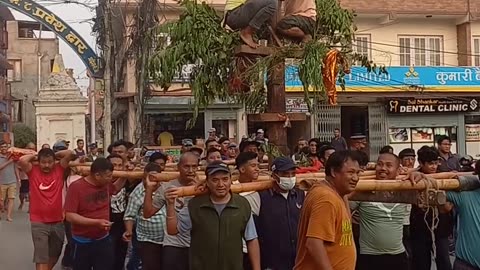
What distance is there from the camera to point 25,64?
59.8 metres

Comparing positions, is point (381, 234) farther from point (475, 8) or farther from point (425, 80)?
point (475, 8)

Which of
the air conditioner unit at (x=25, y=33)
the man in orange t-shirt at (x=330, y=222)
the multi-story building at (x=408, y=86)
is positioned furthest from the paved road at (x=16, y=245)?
the air conditioner unit at (x=25, y=33)

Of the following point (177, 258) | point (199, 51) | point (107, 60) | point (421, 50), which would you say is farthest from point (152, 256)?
point (421, 50)

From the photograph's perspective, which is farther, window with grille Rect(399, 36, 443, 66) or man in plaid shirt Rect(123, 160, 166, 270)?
window with grille Rect(399, 36, 443, 66)

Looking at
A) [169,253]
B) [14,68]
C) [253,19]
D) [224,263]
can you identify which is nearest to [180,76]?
[253,19]

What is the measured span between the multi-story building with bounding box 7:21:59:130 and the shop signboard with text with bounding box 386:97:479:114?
39166 millimetres

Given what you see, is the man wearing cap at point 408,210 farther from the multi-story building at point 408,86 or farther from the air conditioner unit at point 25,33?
the air conditioner unit at point 25,33

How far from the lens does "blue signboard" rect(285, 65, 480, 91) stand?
23.4 m

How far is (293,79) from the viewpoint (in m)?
7.25

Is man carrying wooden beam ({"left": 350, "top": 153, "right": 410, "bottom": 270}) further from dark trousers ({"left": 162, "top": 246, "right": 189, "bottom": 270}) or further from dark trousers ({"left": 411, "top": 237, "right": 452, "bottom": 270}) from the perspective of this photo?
dark trousers ({"left": 162, "top": 246, "right": 189, "bottom": 270})

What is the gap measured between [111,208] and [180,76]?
6.73ft

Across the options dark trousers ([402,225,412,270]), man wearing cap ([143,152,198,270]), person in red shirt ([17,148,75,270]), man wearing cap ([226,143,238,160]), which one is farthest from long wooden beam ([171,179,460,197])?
man wearing cap ([226,143,238,160])

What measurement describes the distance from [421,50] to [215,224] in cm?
2094

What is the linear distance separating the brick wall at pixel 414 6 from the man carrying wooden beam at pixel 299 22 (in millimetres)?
17858
